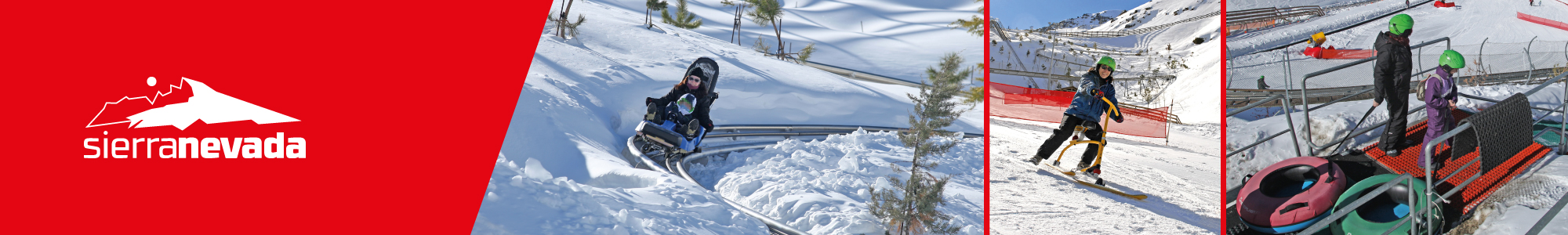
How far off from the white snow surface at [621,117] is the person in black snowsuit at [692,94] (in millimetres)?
664

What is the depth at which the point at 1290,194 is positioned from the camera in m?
5.02

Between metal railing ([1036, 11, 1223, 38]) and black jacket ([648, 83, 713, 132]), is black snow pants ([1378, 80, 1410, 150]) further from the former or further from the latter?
black jacket ([648, 83, 713, 132])

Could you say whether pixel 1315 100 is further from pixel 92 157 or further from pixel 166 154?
pixel 92 157

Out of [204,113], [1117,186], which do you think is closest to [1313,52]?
[1117,186]

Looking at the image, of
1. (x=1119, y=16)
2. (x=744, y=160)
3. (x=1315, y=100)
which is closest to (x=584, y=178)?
(x=744, y=160)

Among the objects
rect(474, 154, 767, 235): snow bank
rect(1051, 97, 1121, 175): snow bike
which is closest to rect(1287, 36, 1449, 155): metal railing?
rect(1051, 97, 1121, 175): snow bike

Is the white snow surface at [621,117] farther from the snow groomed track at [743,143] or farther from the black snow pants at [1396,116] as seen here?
the black snow pants at [1396,116]

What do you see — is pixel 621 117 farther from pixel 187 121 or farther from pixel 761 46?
pixel 761 46

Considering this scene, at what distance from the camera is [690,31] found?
17.3 metres

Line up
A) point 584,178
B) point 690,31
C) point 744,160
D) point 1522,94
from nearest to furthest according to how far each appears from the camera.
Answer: point 1522,94, point 584,178, point 744,160, point 690,31

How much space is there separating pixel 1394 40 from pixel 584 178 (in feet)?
18.3

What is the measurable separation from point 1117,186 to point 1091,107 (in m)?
0.75

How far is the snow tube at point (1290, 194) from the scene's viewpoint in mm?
4711

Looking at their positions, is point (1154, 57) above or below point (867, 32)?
below
